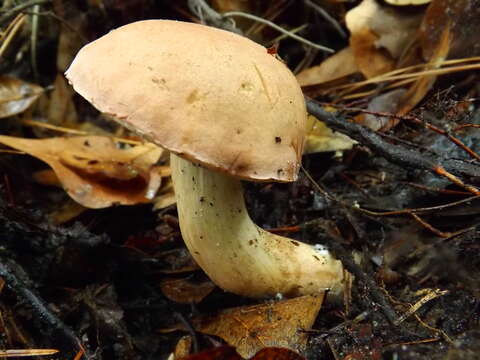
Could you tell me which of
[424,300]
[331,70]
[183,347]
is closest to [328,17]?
[331,70]

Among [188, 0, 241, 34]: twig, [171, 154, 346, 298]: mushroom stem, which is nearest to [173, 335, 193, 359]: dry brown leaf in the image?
[171, 154, 346, 298]: mushroom stem

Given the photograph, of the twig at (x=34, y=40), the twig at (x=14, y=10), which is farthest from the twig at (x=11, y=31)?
the twig at (x=14, y=10)

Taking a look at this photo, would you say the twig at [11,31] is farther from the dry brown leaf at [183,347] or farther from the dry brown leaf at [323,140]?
the dry brown leaf at [183,347]

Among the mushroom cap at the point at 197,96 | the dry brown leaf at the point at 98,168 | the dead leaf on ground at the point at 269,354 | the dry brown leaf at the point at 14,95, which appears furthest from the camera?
the dry brown leaf at the point at 14,95

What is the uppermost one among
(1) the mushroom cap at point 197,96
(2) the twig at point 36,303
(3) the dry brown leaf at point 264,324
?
(1) the mushroom cap at point 197,96

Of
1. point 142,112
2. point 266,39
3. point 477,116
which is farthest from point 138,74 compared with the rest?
point 266,39

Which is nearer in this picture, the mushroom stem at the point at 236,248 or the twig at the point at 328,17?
the mushroom stem at the point at 236,248

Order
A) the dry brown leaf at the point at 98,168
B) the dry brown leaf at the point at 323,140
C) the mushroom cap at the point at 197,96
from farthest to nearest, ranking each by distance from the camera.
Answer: the dry brown leaf at the point at 323,140 → the dry brown leaf at the point at 98,168 → the mushroom cap at the point at 197,96
